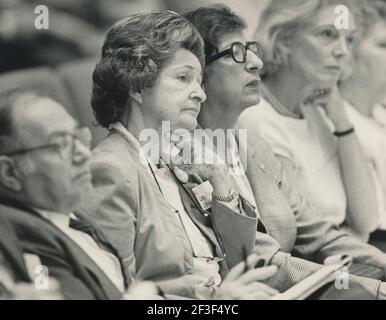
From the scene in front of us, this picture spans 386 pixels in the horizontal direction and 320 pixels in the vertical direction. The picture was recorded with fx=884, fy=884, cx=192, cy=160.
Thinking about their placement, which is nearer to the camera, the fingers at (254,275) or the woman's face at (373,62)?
the fingers at (254,275)

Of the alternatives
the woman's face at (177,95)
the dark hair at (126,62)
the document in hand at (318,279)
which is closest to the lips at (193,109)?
the woman's face at (177,95)

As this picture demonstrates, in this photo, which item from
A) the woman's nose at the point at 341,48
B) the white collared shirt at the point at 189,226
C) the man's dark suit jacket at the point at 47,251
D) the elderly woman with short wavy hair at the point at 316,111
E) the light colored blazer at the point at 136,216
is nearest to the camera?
the man's dark suit jacket at the point at 47,251

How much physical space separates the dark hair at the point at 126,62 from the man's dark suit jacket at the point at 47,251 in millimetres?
432

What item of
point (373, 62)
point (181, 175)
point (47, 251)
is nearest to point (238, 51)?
point (181, 175)

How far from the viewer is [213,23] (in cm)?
326

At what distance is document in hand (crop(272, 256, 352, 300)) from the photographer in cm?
326

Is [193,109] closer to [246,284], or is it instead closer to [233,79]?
[233,79]

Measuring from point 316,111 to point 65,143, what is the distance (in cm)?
107

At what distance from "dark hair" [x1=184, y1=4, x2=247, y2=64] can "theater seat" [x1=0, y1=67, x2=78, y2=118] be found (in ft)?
1.76

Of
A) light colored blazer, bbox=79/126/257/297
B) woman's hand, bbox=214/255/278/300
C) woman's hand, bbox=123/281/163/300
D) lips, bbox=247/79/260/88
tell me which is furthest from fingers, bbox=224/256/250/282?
lips, bbox=247/79/260/88

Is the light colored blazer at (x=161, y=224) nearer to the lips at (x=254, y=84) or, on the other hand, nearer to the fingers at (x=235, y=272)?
the fingers at (x=235, y=272)

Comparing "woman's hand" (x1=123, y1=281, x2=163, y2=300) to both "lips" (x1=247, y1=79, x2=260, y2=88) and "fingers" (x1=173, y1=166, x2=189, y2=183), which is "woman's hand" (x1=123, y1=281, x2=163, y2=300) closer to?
"fingers" (x1=173, y1=166, x2=189, y2=183)

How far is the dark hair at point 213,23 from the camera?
3230 millimetres
